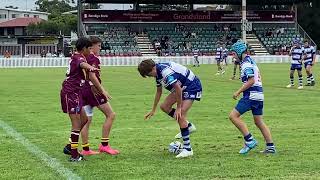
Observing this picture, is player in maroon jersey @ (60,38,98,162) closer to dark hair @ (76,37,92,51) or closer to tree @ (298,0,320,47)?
dark hair @ (76,37,92,51)

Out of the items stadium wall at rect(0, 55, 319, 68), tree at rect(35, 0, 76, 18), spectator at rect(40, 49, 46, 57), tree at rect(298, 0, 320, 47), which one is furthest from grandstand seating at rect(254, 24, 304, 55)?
tree at rect(35, 0, 76, 18)

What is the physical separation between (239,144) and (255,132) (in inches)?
66.4

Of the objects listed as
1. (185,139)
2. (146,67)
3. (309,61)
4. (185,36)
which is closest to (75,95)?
(146,67)

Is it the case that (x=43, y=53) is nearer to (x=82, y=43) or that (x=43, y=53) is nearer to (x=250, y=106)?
(x=82, y=43)

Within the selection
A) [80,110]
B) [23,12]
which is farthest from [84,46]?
[23,12]

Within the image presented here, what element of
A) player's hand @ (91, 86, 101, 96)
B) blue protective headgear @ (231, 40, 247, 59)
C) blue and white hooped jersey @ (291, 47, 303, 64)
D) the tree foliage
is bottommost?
player's hand @ (91, 86, 101, 96)

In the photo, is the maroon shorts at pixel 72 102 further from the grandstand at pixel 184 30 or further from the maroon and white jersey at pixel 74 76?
the grandstand at pixel 184 30

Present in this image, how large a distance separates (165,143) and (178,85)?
79.8 inches

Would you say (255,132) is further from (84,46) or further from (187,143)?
(84,46)

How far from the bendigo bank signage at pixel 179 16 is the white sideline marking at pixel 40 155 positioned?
5736cm

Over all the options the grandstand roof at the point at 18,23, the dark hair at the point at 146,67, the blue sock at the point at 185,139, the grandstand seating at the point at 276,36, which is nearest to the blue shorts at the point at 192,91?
the blue sock at the point at 185,139

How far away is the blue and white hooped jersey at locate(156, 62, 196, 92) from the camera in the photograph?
9.18 metres

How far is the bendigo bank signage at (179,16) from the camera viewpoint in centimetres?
6994

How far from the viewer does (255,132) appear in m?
12.2
